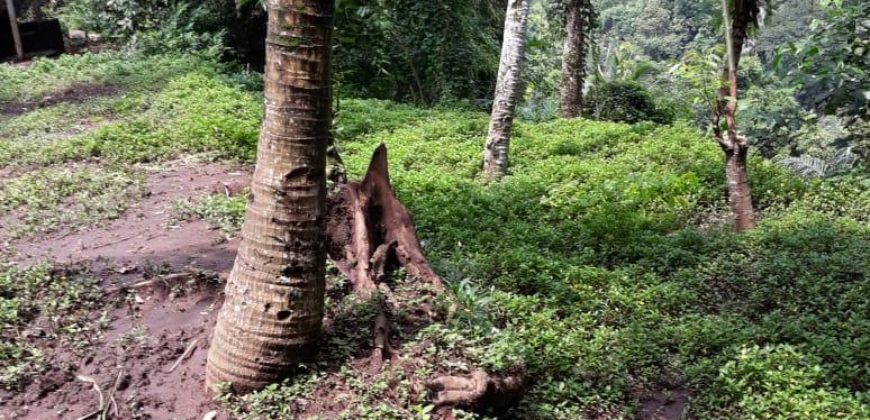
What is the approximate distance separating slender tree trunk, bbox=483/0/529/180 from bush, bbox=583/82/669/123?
258 inches

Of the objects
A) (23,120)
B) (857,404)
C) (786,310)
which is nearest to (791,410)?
(857,404)

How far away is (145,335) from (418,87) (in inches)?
505

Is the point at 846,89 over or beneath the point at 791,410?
over

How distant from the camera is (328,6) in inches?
124

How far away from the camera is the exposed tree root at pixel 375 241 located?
4.20 meters

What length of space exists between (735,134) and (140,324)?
19.0 ft

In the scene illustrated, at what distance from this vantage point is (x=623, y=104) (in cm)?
1540

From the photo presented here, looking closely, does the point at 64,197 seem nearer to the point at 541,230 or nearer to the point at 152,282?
the point at 152,282

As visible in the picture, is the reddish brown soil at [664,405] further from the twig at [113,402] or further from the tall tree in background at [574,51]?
the tall tree in background at [574,51]

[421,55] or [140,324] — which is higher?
[421,55]

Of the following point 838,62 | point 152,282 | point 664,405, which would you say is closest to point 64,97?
point 152,282

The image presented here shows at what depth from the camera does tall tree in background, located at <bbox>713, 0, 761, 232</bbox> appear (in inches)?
280

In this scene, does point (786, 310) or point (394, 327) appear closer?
point (394, 327)

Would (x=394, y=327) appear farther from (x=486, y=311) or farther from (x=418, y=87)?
(x=418, y=87)
